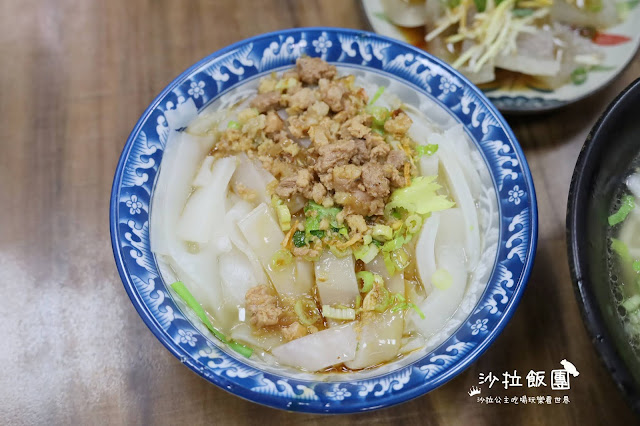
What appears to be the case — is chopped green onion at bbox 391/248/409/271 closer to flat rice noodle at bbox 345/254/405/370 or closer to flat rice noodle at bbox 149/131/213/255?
flat rice noodle at bbox 345/254/405/370

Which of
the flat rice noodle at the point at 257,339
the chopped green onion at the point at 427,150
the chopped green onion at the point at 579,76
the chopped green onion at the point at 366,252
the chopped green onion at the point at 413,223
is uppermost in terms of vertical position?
the chopped green onion at the point at 579,76

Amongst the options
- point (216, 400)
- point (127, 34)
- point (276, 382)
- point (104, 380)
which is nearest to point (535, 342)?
point (276, 382)

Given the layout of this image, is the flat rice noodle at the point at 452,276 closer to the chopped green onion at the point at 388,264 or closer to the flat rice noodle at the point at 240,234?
the chopped green onion at the point at 388,264

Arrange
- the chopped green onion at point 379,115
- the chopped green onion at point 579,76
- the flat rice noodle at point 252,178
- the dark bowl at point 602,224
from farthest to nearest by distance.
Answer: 1. the chopped green onion at point 579,76
2. the chopped green onion at point 379,115
3. the flat rice noodle at point 252,178
4. the dark bowl at point 602,224

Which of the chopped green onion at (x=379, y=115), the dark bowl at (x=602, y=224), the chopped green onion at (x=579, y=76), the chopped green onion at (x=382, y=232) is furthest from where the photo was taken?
the chopped green onion at (x=579, y=76)

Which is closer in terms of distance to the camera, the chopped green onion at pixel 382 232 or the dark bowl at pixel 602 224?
the dark bowl at pixel 602 224

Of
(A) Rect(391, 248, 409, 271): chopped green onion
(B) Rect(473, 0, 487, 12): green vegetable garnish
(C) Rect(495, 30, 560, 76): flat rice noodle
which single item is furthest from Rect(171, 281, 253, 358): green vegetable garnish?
(B) Rect(473, 0, 487, 12): green vegetable garnish

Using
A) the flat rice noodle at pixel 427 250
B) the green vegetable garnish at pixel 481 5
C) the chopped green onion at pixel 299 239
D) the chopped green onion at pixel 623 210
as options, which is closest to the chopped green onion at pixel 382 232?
the flat rice noodle at pixel 427 250
